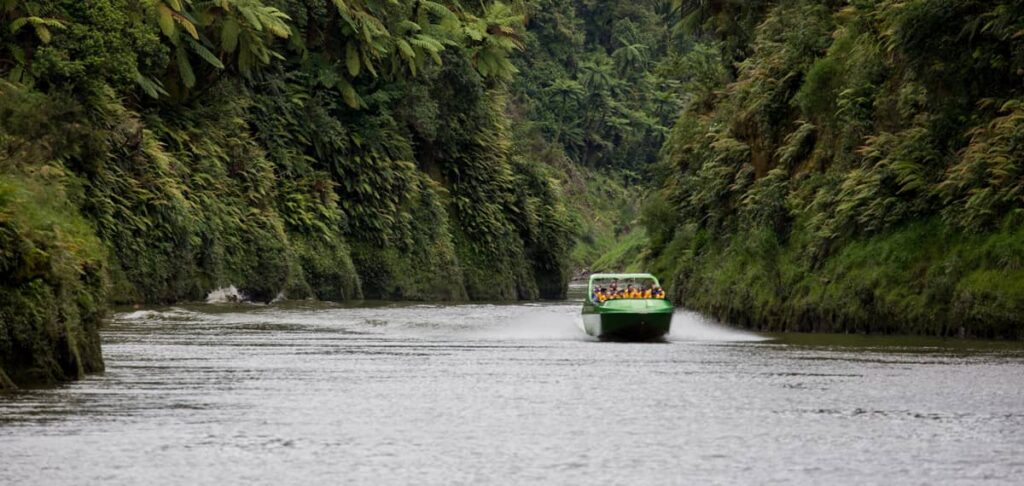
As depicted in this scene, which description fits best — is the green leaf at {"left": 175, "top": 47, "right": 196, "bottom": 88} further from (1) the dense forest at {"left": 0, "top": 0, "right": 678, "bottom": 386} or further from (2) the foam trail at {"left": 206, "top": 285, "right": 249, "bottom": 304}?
(2) the foam trail at {"left": 206, "top": 285, "right": 249, "bottom": 304}

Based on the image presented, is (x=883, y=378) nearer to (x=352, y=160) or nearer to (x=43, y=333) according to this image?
(x=43, y=333)

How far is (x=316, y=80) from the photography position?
6106 cm

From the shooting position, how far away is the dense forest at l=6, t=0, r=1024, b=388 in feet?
106

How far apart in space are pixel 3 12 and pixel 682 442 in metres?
30.4

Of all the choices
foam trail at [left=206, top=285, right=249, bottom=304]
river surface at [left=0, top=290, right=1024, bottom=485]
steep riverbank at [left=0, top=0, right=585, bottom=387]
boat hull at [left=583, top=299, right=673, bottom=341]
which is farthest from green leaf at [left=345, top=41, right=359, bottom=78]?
river surface at [left=0, top=290, right=1024, bottom=485]

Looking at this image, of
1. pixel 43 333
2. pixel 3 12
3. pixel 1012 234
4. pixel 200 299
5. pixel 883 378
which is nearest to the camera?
pixel 43 333

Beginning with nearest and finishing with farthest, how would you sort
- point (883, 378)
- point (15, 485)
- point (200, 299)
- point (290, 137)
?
point (15, 485) → point (883, 378) → point (200, 299) → point (290, 137)

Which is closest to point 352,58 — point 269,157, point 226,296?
point 269,157

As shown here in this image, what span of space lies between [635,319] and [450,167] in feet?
119

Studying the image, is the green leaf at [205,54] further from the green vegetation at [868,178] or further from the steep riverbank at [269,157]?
the green vegetation at [868,178]

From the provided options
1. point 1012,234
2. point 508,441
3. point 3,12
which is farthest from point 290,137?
point 508,441

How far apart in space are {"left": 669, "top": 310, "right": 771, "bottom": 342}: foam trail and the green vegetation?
68 centimetres

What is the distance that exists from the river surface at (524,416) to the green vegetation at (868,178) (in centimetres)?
243

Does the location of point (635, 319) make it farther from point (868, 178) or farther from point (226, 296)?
point (226, 296)
